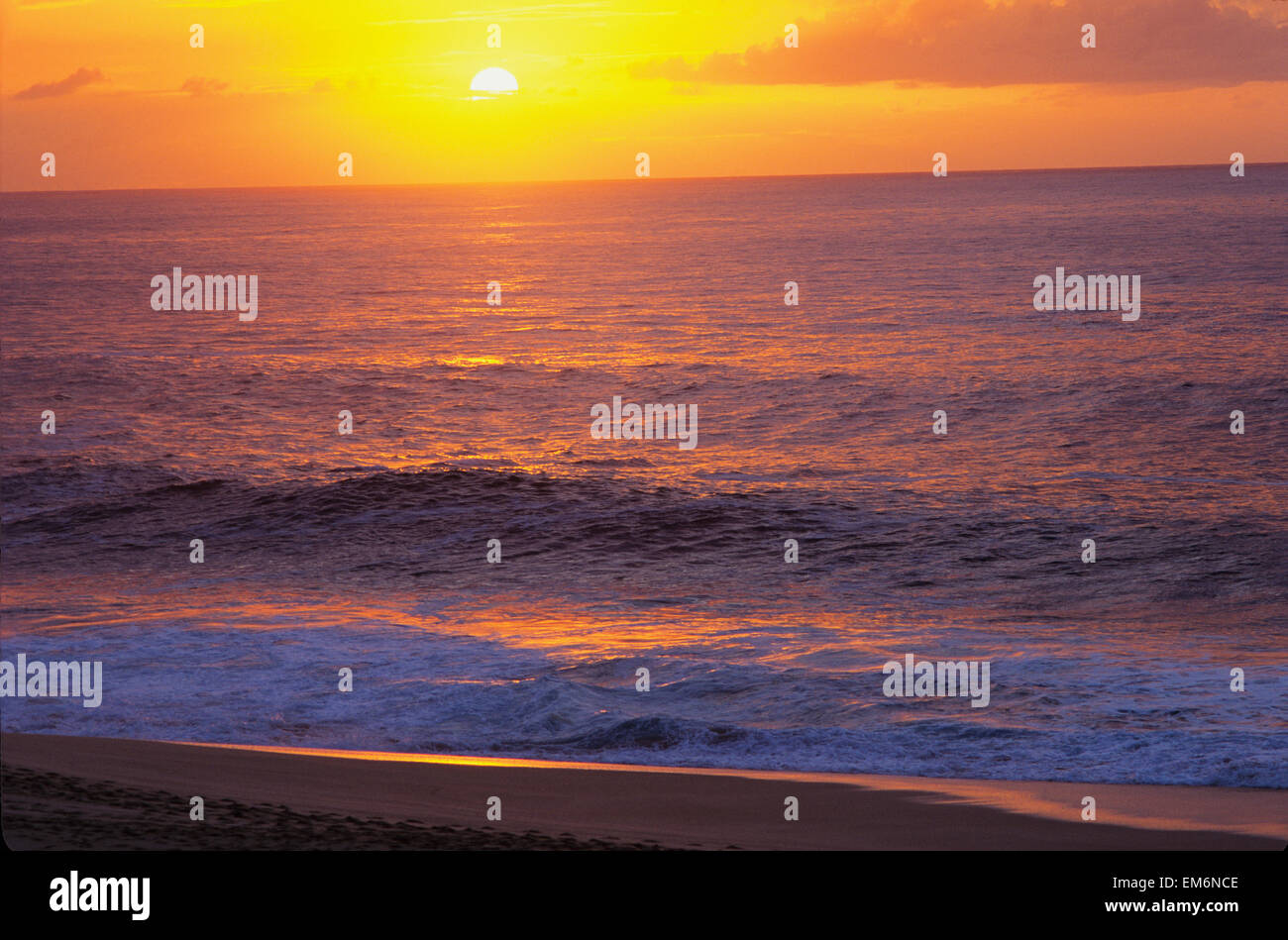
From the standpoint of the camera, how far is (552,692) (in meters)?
12.4

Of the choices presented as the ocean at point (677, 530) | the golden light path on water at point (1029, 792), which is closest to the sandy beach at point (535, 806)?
the golden light path on water at point (1029, 792)

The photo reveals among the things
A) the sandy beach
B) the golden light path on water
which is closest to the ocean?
the golden light path on water

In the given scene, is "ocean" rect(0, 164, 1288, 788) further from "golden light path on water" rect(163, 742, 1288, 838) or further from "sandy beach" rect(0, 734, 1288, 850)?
"sandy beach" rect(0, 734, 1288, 850)

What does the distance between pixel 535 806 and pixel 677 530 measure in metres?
13.0

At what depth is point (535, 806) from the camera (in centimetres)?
920

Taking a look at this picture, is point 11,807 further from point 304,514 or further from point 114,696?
point 304,514

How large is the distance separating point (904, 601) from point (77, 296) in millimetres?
60466

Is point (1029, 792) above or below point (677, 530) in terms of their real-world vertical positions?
below

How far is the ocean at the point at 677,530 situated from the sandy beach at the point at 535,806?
22.2 inches

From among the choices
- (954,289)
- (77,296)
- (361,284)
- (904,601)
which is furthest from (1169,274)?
(77,296)

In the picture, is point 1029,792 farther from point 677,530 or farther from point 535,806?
point 677,530

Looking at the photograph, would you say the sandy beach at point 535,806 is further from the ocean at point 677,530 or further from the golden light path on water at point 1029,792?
the ocean at point 677,530

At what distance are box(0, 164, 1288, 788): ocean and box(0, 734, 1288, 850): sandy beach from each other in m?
0.56

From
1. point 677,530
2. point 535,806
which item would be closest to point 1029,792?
point 535,806
